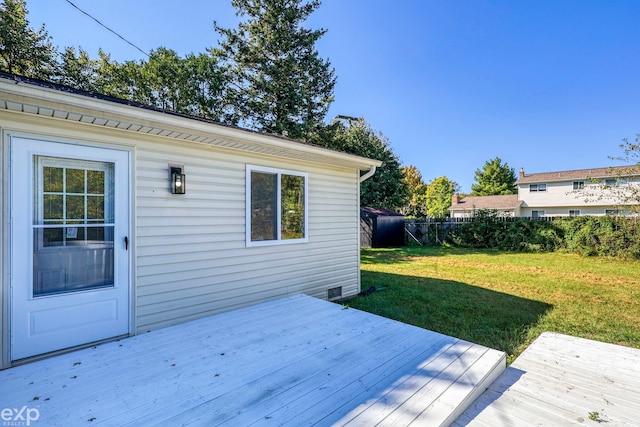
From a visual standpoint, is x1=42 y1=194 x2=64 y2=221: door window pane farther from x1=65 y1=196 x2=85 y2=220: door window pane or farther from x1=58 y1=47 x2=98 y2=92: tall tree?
x1=58 y1=47 x2=98 y2=92: tall tree

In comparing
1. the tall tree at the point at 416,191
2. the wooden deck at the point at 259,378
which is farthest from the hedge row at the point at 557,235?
the tall tree at the point at 416,191

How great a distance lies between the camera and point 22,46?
1089cm

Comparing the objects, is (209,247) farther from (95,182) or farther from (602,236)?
(602,236)

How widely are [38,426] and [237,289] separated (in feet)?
7.63

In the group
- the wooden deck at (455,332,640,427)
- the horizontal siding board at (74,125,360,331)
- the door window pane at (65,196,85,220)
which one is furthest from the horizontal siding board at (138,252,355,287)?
the wooden deck at (455,332,640,427)

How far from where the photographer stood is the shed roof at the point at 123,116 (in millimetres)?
2182

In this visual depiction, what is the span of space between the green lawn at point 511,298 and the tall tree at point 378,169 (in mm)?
8329

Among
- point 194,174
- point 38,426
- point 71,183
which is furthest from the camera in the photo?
point 194,174

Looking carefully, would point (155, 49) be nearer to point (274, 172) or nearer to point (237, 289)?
point (274, 172)

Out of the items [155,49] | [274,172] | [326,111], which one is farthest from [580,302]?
[155,49]

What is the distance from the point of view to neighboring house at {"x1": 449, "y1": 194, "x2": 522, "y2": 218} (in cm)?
2452

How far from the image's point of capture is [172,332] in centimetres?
301

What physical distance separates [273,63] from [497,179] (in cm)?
2953

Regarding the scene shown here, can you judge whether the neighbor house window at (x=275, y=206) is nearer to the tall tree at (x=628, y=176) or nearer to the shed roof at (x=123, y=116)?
the shed roof at (x=123, y=116)
